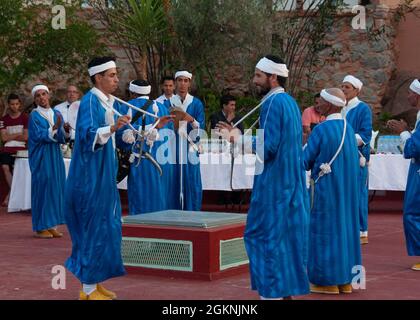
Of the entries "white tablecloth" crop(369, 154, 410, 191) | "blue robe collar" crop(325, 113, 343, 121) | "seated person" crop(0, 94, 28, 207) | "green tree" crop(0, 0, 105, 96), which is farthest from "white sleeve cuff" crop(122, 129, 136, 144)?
"green tree" crop(0, 0, 105, 96)

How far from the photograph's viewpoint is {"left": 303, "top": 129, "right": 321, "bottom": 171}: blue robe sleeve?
22.9 ft

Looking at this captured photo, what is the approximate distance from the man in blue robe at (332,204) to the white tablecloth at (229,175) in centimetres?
494

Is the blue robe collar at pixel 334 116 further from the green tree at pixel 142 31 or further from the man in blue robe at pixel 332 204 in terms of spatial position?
the green tree at pixel 142 31

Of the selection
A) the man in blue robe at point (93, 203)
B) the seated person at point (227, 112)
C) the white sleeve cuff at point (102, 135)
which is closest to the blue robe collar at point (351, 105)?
the seated person at point (227, 112)

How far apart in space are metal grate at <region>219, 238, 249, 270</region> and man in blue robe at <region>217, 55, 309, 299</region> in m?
1.42

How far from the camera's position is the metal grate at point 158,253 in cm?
752

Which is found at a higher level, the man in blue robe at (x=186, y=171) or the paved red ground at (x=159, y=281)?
the man in blue robe at (x=186, y=171)

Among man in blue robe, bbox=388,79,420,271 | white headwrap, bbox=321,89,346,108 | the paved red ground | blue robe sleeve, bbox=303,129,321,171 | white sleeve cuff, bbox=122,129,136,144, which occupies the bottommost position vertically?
the paved red ground

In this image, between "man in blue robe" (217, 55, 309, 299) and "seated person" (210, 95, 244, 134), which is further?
"seated person" (210, 95, 244, 134)

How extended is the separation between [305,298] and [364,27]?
35.7 feet

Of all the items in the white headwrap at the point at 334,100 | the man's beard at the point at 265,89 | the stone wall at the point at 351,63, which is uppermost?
the stone wall at the point at 351,63

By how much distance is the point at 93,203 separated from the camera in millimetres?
6430

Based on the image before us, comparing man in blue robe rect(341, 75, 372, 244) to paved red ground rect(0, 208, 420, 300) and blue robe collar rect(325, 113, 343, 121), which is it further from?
blue robe collar rect(325, 113, 343, 121)
